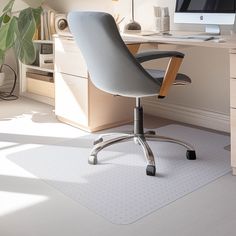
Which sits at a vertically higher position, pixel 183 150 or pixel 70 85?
pixel 70 85

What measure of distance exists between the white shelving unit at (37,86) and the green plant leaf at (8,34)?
59cm

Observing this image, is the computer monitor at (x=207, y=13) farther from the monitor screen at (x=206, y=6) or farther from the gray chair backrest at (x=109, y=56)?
the gray chair backrest at (x=109, y=56)

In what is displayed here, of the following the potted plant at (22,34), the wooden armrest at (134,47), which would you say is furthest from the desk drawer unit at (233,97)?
the potted plant at (22,34)

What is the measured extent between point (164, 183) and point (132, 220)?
1.37 ft

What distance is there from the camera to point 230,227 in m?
1.61

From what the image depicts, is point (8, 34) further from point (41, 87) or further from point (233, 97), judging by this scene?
point (233, 97)

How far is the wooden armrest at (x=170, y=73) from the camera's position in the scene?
212 centimetres

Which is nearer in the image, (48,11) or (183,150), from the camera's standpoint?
(183,150)

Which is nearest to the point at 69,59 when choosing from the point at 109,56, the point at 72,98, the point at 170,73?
the point at 72,98

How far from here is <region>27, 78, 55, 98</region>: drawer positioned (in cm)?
381

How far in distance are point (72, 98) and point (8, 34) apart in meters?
0.73

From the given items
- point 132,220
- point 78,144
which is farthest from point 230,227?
point 78,144

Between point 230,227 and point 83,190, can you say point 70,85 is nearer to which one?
point 83,190

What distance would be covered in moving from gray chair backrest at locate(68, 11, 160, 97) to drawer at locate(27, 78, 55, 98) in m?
1.64
